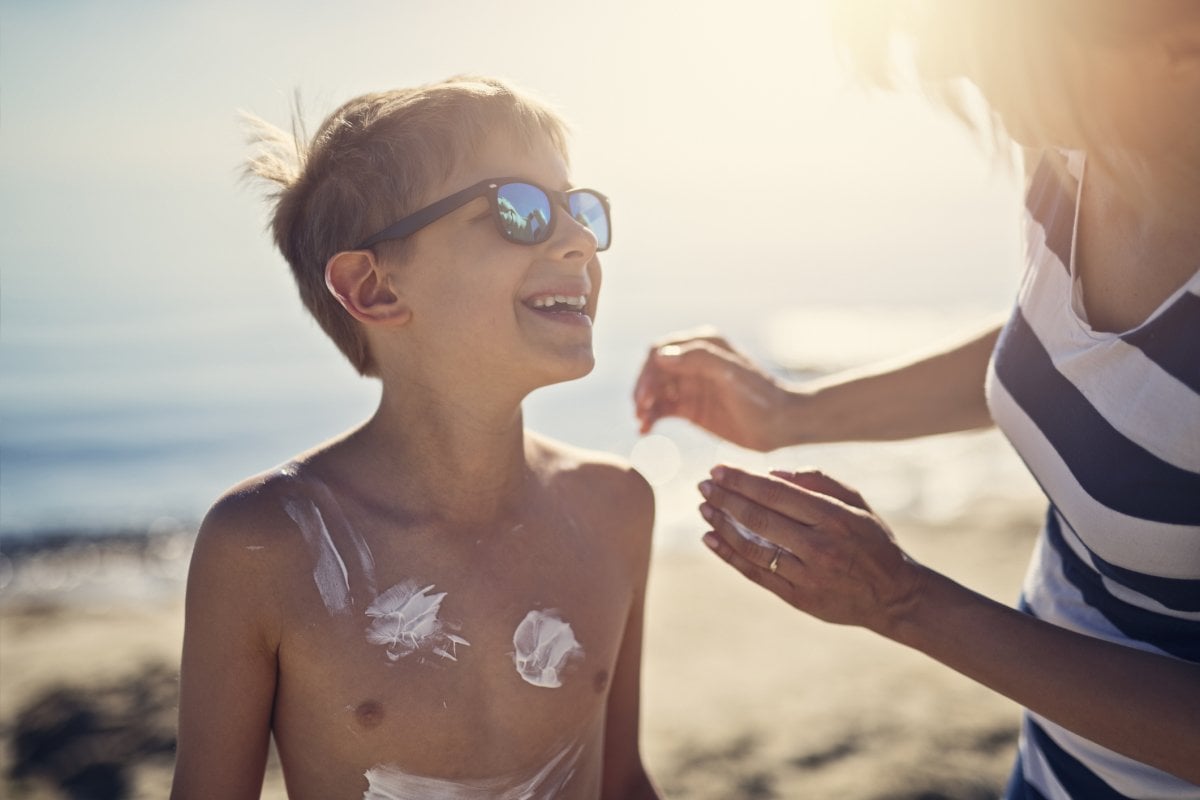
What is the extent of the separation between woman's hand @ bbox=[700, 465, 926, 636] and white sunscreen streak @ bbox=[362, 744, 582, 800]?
30.3 inches

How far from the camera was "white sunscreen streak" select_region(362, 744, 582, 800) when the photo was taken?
7.54 feet


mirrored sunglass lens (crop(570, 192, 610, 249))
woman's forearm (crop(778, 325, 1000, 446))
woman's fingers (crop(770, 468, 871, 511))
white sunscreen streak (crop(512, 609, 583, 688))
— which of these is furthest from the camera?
woman's forearm (crop(778, 325, 1000, 446))

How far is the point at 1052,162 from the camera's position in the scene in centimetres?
255

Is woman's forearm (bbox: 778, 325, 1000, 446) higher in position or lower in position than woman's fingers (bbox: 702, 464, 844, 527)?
lower

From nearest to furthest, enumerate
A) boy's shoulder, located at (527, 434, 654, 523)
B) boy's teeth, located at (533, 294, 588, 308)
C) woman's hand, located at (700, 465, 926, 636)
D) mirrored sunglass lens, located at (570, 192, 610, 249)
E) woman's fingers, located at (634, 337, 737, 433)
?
woman's hand, located at (700, 465, 926, 636), boy's teeth, located at (533, 294, 588, 308), mirrored sunglass lens, located at (570, 192, 610, 249), boy's shoulder, located at (527, 434, 654, 523), woman's fingers, located at (634, 337, 737, 433)

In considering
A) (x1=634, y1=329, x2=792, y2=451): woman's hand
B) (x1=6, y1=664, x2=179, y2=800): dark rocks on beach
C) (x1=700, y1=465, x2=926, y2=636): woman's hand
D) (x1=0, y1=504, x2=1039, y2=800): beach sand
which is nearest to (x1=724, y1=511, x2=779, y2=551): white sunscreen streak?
(x1=700, y1=465, x2=926, y2=636): woman's hand

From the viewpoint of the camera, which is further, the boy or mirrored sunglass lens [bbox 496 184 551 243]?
mirrored sunglass lens [bbox 496 184 551 243]

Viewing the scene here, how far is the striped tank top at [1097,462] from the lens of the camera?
6.45 feet

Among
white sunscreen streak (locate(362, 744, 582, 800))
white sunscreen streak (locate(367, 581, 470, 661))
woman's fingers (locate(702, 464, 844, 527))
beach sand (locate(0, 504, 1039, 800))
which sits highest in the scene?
woman's fingers (locate(702, 464, 844, 527))

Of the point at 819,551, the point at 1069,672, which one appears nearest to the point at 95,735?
the point at 819,551

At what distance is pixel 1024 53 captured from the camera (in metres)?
1.93

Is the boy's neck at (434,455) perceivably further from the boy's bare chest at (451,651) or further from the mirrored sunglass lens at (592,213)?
the mirrored sunglass lens at (592,213)

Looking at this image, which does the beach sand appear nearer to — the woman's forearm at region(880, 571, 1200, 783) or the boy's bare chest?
the boy's bare chest

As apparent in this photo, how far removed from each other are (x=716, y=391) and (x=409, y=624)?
1.42 m
